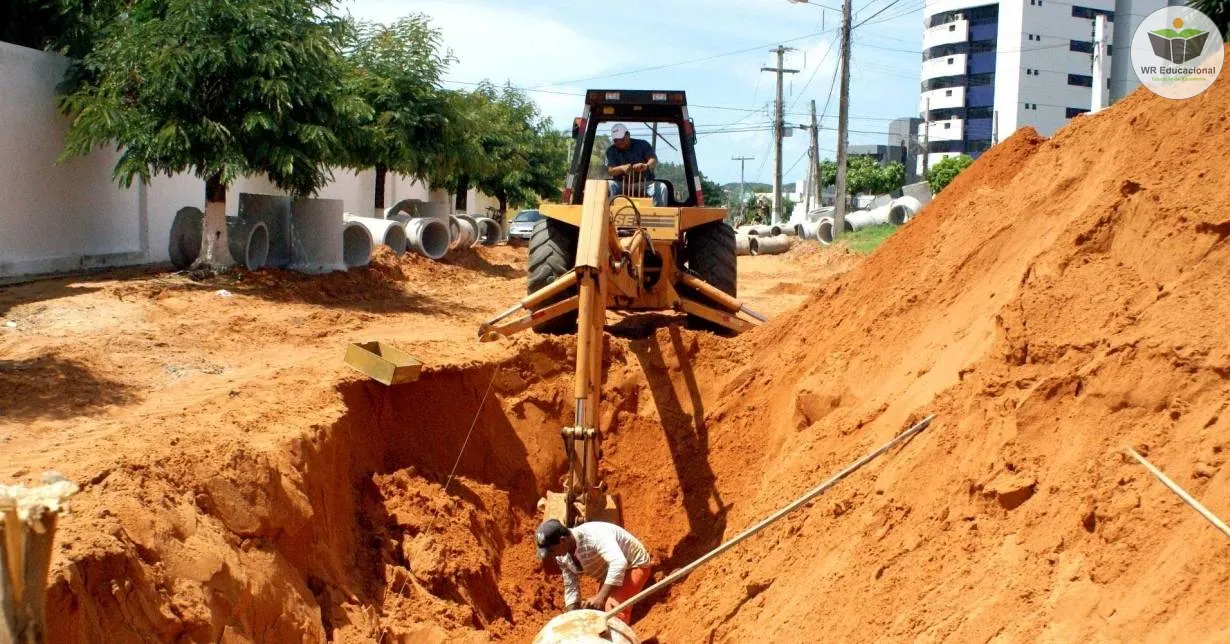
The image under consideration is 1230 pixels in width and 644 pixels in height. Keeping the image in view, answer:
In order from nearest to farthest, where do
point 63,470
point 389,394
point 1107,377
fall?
point 1107,377, point 63,470, point 389,394

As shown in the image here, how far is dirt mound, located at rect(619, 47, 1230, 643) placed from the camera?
4.59 meters

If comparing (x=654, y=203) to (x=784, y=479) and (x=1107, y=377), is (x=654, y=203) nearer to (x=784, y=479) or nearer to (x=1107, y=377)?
(x=784, y=479)

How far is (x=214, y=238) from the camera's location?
14859 mm

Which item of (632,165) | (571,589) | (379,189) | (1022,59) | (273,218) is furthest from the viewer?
(1022,59)

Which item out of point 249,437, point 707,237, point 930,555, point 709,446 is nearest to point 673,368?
point 709,446

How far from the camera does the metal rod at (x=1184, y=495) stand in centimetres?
414

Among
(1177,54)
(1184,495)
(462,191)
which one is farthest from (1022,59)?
(1184,495)

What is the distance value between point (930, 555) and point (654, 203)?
6.02 meters

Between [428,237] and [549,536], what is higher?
[428,237]

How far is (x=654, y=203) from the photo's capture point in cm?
1084

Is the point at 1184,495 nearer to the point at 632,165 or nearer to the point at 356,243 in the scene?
the point at 632,165

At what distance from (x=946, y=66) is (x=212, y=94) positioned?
2315 inches

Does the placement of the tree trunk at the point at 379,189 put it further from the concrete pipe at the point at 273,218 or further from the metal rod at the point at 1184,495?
the metal rod at the point at 1184,495

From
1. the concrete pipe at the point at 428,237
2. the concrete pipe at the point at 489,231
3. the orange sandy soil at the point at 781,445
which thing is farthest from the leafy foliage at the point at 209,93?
the concrete pipe at the point at 489,231
